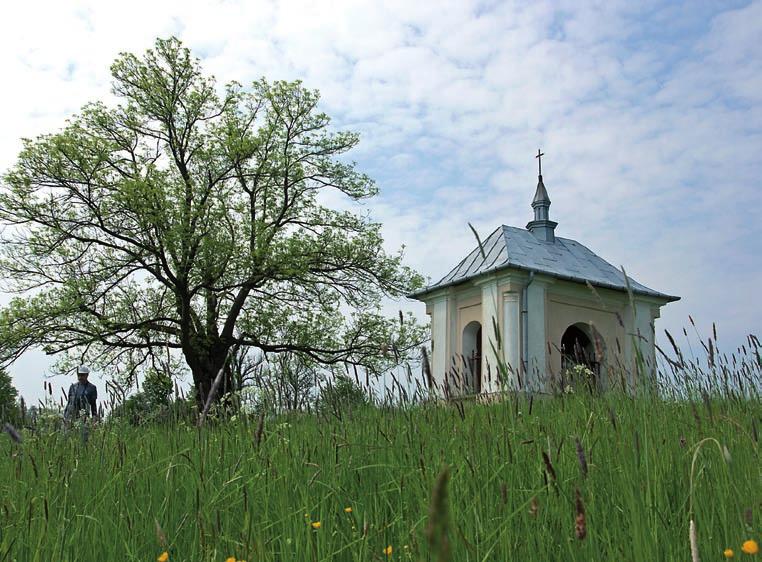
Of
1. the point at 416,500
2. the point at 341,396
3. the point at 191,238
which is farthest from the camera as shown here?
the point at 191,238

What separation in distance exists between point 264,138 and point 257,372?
19.4m

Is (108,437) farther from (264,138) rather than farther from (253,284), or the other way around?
(264,138)

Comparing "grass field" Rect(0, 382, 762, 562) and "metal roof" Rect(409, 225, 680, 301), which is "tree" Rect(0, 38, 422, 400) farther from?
"grass field" Rect(0, 382, 762, 562)

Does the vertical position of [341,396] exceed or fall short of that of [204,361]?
it falls short

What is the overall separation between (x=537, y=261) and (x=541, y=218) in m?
4.71

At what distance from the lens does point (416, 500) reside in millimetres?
2893

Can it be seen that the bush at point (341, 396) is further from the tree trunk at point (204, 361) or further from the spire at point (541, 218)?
the spire at point (541, 218)

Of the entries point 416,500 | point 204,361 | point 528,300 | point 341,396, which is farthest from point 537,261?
point 416,500

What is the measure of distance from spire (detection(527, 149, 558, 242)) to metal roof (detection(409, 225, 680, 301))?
52 cm

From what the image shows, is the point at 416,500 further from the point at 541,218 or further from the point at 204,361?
the point at 541,218

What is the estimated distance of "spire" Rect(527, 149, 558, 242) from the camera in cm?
2858

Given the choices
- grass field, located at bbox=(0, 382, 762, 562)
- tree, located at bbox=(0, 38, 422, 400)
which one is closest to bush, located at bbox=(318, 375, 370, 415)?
grass field, located at bbox=(0, 382, 762, 562)

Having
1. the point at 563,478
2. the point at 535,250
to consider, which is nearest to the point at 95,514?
the point at 563,478

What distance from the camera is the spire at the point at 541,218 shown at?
28.6 meters
